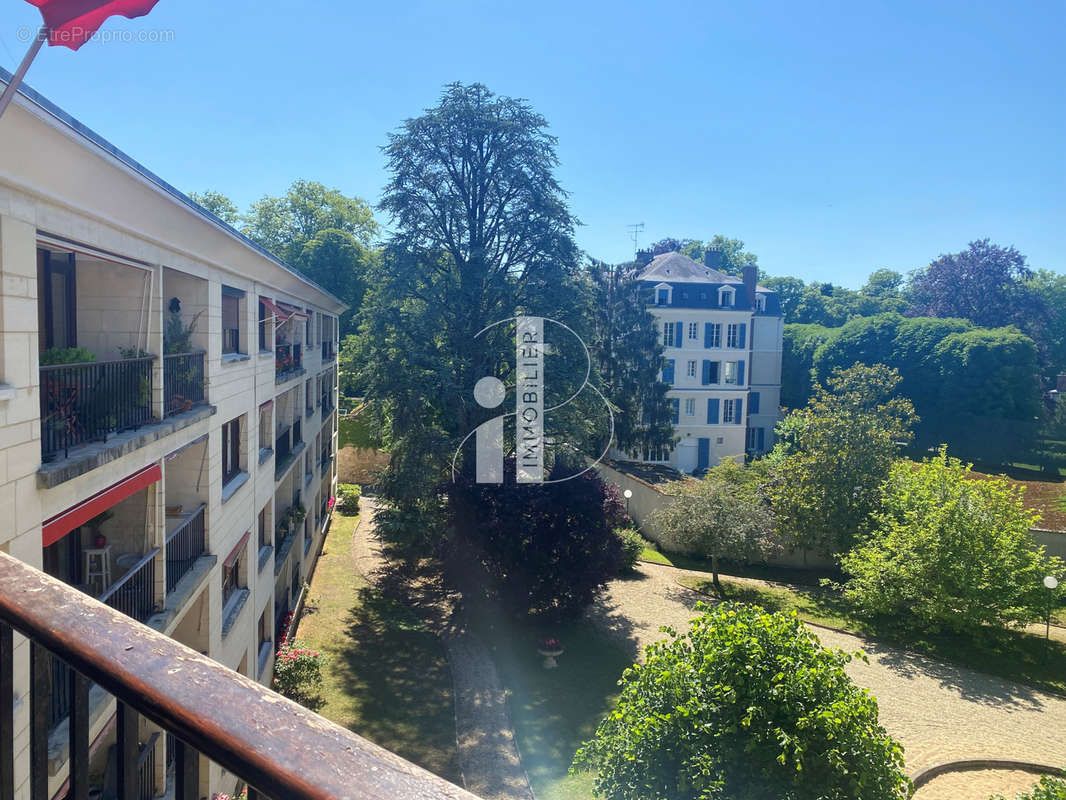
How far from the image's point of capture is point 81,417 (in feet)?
22.6

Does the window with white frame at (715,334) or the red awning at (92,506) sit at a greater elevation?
the window with white frame at (715,334)

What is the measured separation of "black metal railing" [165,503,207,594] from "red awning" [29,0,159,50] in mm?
6943

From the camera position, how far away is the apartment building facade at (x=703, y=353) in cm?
3875

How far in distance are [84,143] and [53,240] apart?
1003mm

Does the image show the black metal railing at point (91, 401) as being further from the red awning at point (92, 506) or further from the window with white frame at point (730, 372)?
the window with white frame at point (730, 372)

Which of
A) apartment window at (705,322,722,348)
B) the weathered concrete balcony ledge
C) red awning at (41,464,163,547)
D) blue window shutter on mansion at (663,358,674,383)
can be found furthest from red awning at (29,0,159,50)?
apartment window at (705,322,722,348)

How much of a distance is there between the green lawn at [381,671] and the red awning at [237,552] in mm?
3922

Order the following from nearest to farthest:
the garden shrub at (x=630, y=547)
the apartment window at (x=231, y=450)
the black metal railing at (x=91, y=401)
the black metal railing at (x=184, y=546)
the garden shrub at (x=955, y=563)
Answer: the black metal railing at (x=91, y=401)
the black metal railing at (x=184, y=546)
the apartment window at (x=231, y=450)
the garden shrub at (x=955, y=563)
the garden shrub at (x=630, y=547)

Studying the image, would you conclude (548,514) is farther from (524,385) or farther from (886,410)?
(886,410)

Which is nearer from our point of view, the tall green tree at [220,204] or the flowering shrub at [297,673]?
the flowering shrub at [297,673]

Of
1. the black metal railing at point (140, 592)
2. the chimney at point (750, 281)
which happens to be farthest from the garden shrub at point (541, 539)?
the chimney at point (750, 281)

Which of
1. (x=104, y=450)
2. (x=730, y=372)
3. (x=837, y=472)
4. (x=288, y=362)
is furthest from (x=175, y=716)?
(x=730, y=372)

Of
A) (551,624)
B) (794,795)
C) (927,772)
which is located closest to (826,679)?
(794,795)

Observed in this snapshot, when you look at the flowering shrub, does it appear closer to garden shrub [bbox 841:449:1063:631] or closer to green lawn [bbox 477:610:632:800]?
green lawn [bbox 477:610:632:800]
